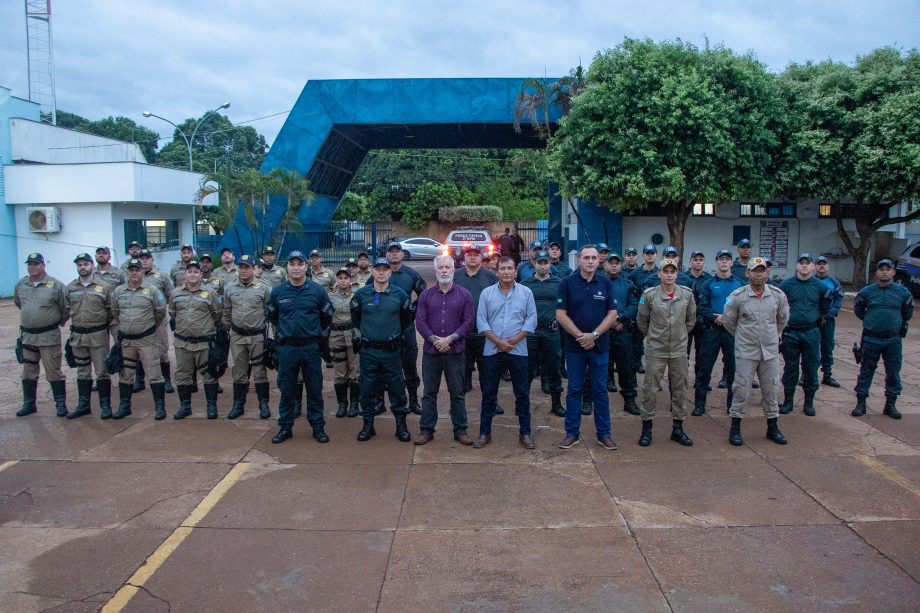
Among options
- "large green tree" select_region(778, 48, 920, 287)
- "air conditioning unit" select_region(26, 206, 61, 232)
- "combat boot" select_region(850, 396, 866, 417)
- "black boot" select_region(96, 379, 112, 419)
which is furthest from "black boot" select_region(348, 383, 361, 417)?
"air conditioning unit" select_region(26, 206, 61, 232)

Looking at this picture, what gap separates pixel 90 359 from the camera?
8.24 metres

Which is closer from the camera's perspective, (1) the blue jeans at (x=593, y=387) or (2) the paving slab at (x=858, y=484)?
(2) the paving slab at (x=858, y=484)

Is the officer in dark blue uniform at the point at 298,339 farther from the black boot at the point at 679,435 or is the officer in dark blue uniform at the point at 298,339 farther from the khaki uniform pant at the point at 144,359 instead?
the black boot at the point at 679,435

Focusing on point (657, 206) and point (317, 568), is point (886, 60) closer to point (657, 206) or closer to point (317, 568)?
point (657, 206)

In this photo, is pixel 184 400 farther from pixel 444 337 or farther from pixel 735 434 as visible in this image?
pixel 735 434

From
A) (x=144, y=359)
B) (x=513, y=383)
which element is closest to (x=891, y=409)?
(x=513, y=383)

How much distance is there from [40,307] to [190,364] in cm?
183

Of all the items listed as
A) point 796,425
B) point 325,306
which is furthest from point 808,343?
point 325,306

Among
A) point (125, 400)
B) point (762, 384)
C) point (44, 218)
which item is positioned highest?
point (44, 218)

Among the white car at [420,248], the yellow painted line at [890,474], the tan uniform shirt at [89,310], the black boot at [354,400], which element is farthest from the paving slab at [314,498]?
the white car at [420,248]

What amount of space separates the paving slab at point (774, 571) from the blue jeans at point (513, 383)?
2062mm

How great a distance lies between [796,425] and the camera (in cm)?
765

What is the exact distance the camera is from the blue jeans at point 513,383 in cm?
696

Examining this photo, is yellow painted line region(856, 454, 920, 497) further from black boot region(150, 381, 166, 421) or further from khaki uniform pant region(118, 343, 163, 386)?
khaki uniform pant region(118, 343, 163, 386)
